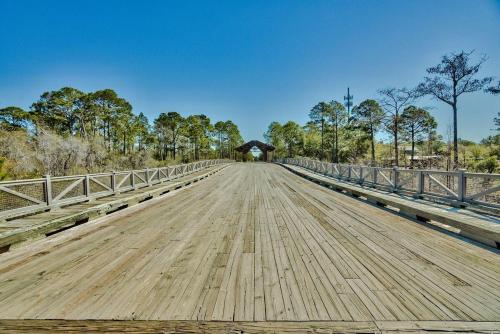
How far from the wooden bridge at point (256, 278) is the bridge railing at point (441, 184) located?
90 cm

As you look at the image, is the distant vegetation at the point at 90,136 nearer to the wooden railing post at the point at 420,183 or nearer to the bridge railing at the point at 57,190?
the bridge railing at the point at 57,190

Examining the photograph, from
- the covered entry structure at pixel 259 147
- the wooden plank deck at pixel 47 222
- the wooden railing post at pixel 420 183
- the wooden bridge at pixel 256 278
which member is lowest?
the wooden bridge at pixel 256 278

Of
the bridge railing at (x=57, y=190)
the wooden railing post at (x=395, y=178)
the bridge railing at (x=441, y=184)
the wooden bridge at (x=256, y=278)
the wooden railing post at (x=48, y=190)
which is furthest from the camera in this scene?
the wooden railing post at (x=395, y=178)

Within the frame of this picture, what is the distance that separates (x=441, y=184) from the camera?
7379 millimetres

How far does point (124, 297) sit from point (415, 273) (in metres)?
3.73

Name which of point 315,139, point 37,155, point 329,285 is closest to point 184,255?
point 329,285

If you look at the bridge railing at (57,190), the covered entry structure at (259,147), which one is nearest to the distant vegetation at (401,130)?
the covered entry structure at (259,147)

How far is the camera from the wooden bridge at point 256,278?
7.84 ft

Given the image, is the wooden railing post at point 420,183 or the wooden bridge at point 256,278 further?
the wooden railing post at point 420,183

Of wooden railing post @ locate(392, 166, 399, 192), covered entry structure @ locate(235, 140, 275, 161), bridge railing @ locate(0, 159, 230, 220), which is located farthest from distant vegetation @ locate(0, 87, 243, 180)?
wooden railing post @ locate(392, 166, 399, 192)

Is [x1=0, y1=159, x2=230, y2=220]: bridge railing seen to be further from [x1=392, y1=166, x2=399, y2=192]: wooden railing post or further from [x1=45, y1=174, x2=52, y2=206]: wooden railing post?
[x1=392, y1=166, x2=399, y2=192]: wooden railing post

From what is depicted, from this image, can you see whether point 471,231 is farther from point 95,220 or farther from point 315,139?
point 315,139

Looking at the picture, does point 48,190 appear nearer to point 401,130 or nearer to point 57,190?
point 57,190

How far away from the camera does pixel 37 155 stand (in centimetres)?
1945
